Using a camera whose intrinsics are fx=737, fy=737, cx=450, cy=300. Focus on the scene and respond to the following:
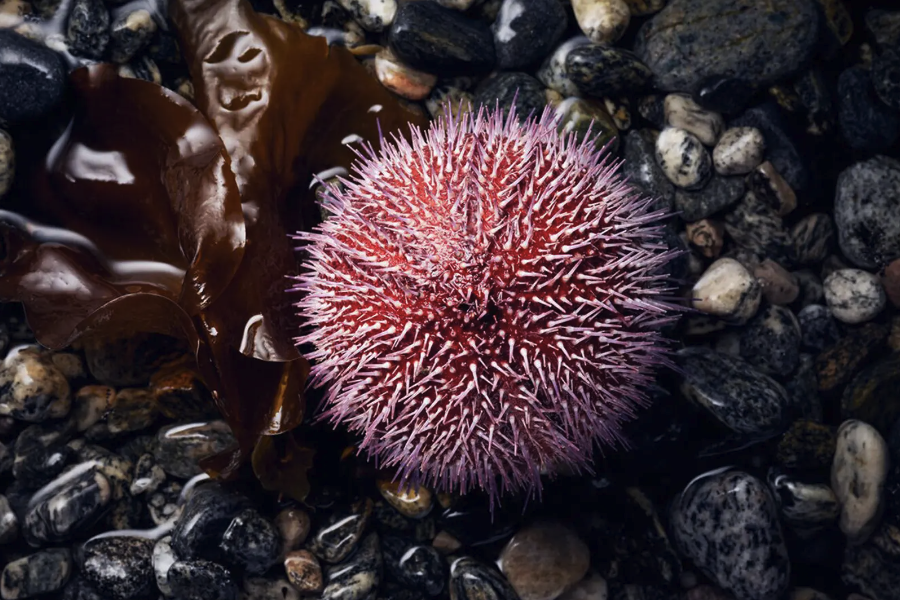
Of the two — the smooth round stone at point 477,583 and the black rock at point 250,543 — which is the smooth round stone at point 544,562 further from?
the black rock at point 250,543

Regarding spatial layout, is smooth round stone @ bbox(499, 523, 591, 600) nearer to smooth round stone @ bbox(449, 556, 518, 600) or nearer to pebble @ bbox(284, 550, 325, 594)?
smooth round stone @ bbox(449, 556, 518, 600)

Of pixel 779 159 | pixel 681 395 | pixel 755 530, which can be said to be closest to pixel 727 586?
pixel 755 530

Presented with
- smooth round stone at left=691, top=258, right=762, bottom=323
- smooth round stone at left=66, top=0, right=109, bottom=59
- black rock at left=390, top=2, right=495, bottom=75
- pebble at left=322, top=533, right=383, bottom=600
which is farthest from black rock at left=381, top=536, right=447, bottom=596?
smooth round stone at left=66, top=0, right=109, bottom=59

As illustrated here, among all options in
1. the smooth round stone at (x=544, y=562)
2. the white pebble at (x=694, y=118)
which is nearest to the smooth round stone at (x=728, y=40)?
the white pebble at (x=694, y=118)

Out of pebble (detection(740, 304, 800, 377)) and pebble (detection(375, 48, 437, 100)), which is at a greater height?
pebble (detection(375, 48, 437, 100))

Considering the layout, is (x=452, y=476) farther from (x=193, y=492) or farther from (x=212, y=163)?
(x=212, y=163)
